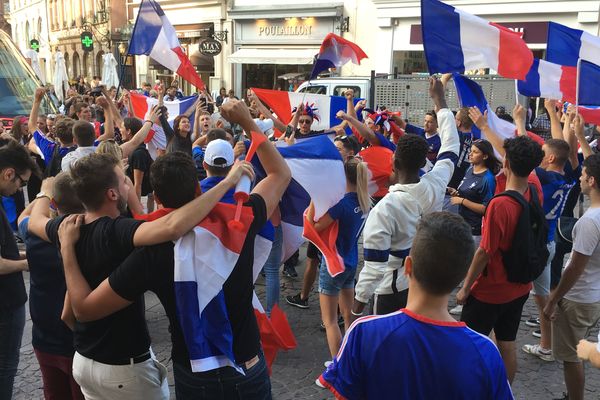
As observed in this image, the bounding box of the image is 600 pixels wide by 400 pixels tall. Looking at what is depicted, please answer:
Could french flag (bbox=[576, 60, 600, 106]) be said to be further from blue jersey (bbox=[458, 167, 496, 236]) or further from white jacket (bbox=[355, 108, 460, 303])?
white jacket (bbox=[355, 108, 460, 303])

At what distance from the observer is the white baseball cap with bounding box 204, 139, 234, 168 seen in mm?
3111

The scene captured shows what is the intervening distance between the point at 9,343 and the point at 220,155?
1.62 meters

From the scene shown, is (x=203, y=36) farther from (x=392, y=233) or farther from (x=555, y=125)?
(x=392, y=233)

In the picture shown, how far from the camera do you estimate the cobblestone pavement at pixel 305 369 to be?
3.90 metres

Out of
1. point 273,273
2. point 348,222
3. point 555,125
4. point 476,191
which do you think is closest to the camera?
point 348,222

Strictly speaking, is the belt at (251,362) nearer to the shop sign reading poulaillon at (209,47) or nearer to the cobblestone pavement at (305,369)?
the cobblestone pavement at (305,369)

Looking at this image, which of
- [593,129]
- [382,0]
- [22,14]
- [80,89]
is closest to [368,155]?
[593,129]

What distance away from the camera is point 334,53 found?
8.05 m

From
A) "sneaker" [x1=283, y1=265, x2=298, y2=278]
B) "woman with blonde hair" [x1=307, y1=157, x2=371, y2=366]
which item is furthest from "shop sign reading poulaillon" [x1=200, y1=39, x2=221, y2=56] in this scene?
"woman with blonde hair" [x1=307, y1=157, x2=371, y2=366]

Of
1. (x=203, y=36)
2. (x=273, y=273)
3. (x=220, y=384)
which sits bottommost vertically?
(x=273, y=273)

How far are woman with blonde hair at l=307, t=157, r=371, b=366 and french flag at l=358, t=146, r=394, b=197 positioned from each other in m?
0.70

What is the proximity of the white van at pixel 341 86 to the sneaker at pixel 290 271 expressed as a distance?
638 centimetres

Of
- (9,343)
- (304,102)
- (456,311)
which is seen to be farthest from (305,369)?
(304,102)

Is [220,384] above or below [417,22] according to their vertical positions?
below
